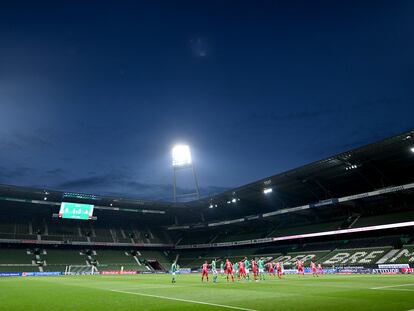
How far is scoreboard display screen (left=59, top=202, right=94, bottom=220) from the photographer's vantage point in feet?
226

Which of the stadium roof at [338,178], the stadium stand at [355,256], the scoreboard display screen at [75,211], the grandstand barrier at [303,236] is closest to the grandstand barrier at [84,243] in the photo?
the grandstand barrier at [303,236]

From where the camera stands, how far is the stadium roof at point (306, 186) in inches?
1896

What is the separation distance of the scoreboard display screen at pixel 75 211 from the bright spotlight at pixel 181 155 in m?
20.9

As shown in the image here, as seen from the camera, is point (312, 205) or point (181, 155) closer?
point (312, 205)

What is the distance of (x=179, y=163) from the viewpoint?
79.1 metres

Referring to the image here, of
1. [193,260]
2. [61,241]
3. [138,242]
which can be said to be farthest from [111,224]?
[193,260]

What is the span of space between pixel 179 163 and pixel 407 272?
5029 cm

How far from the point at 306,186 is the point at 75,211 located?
4636 cm

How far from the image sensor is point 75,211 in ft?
233

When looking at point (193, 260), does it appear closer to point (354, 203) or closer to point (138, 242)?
point (138, 242)

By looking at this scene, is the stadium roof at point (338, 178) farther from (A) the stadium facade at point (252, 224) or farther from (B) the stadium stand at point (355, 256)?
(B) the stadium stand at point (355, 256)

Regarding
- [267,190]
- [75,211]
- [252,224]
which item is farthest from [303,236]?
[75,211]

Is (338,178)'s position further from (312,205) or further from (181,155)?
(181,155)

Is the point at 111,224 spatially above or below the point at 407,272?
above
